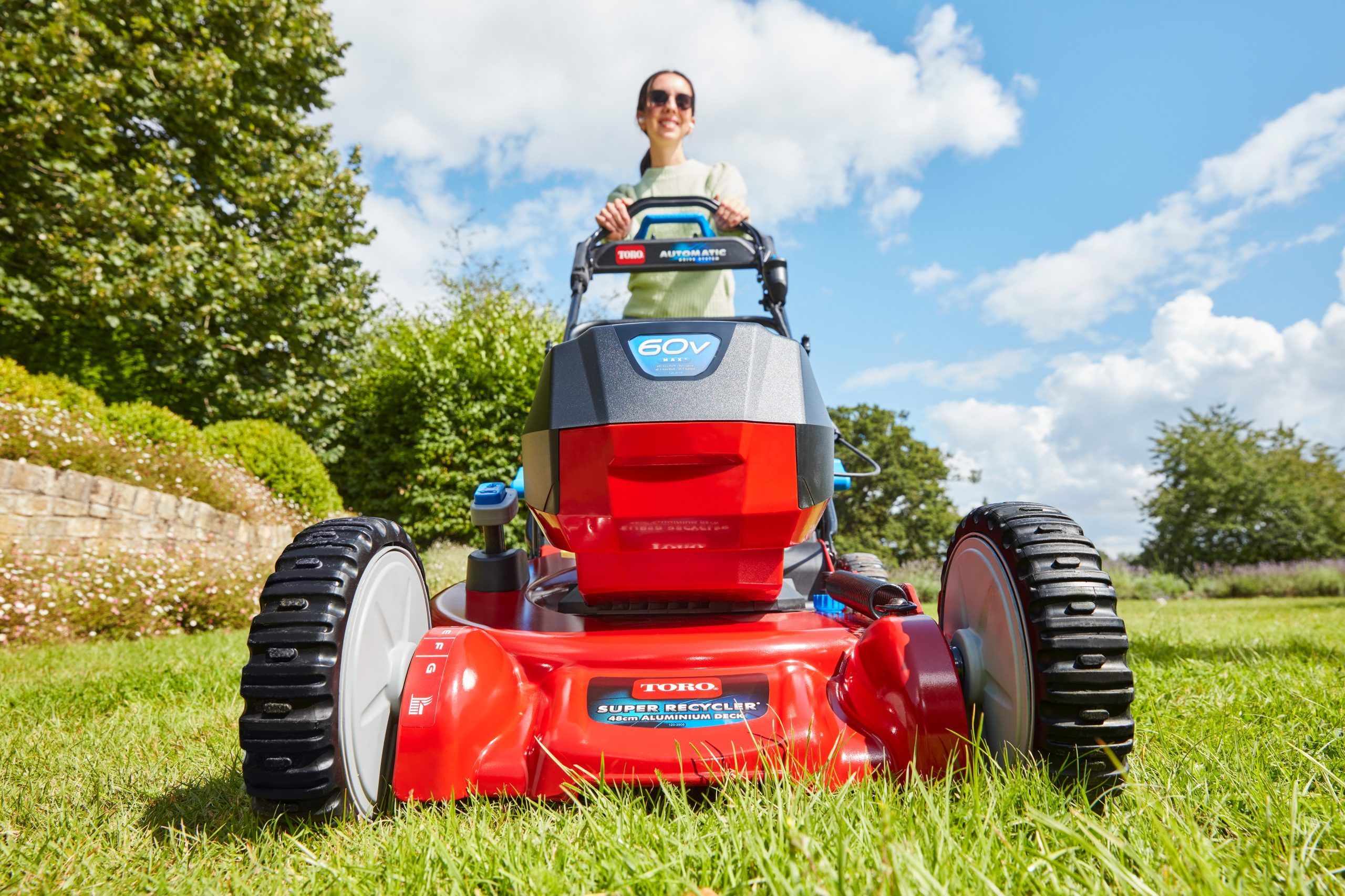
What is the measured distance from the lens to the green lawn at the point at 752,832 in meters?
1.07

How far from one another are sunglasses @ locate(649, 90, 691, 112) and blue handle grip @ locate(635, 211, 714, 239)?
71 centimetres

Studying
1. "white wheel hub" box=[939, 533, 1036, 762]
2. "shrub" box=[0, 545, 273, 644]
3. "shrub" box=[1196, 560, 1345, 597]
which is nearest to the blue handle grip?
"white wheel hub" box=[939, 533, 1036, 762]

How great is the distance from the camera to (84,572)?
18.0 feet

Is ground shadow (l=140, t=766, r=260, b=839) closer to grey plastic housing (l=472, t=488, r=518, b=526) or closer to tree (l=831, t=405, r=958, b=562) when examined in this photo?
grey plastic housing (l=472, t=488, r=518, b=526)

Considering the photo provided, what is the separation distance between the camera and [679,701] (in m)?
1.71

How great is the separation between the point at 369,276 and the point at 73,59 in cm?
426

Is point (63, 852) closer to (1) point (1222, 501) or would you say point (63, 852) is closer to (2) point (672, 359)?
(2) point (672, 359)

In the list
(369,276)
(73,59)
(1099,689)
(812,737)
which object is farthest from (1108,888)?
(369,276)

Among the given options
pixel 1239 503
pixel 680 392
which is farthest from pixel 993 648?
pixel 1239 503

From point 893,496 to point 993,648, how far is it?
13.2 meters

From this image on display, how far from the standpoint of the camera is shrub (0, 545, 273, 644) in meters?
4.89

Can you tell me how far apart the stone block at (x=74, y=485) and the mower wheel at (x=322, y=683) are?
5855mm

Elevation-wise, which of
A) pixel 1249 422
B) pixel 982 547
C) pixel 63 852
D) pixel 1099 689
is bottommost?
pixel 63 852

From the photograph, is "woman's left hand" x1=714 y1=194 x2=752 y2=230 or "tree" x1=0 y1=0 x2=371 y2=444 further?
"tree" x1=0 y1=0 x2=371 y2=444
